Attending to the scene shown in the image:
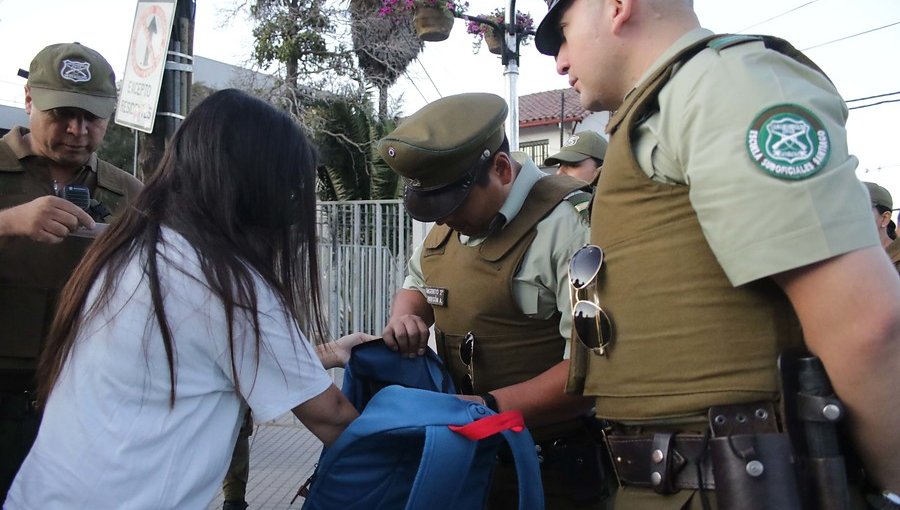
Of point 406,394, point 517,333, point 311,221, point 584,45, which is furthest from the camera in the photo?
point 517,333

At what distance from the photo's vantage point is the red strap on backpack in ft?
4.58

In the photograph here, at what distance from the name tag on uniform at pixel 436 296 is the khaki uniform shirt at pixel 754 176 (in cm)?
93

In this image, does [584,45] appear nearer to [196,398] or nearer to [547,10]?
[547,10]

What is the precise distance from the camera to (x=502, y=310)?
180 centimetres

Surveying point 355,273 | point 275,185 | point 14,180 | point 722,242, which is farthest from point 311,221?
point 355,273

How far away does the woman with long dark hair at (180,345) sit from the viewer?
1.29m

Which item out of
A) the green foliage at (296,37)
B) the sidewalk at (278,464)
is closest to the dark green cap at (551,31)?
the sidewalk at (278,464)

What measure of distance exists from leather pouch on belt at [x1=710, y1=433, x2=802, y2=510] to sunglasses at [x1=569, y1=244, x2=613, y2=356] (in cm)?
27

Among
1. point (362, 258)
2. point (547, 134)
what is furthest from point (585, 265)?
point (547, 134)

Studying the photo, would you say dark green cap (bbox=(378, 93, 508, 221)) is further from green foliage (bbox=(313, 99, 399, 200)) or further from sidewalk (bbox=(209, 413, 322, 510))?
green foliage (bbox=(313, 99, 399, 200))

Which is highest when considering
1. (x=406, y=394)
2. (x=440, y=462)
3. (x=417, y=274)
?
(x=417, y=274)

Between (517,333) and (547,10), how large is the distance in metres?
0.80

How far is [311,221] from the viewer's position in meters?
1.62

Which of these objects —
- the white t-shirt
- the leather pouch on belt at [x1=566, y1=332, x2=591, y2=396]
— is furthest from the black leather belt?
the white t-shirt
